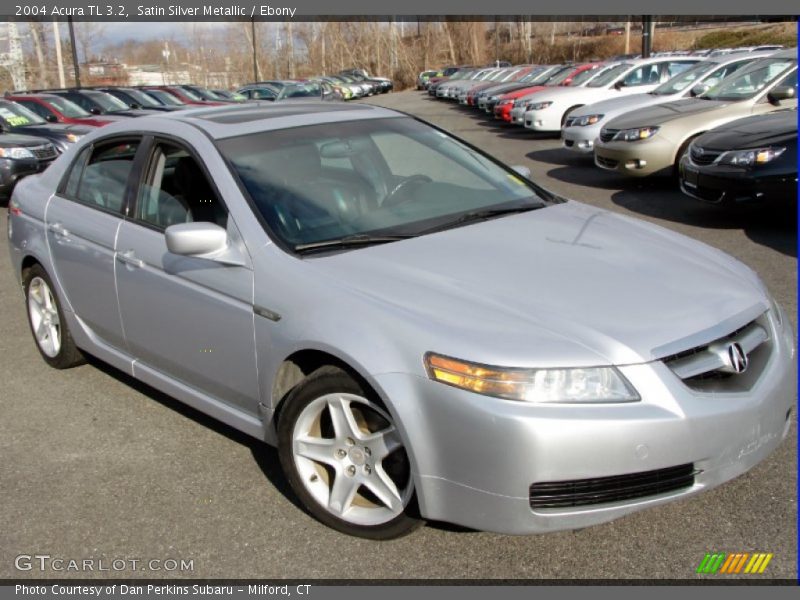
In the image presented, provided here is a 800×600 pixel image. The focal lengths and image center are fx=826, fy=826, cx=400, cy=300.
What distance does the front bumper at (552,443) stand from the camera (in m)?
2.61

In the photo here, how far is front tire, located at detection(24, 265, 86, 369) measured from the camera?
16.0 ft

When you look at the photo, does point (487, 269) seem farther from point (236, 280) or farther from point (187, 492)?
point (187, 492)

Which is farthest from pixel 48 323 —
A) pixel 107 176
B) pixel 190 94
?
pixel 190 94

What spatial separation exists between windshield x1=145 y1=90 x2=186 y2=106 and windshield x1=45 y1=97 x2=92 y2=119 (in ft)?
12.8

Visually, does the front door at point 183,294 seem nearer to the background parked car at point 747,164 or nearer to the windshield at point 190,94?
the background parked car at point 747,164

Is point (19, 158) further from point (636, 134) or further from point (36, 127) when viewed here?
point (636, 134)

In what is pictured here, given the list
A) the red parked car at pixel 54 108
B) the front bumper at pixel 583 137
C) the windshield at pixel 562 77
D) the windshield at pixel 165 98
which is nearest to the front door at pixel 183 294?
the front bumper at pixel 583 137

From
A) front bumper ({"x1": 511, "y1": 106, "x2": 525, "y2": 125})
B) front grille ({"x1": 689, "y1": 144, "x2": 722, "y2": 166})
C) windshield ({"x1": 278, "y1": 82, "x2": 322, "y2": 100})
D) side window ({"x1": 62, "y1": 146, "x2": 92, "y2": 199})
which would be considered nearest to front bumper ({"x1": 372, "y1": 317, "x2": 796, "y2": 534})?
side window ({"x1": 62, "y1": 146, "x2": 92, "y2": 199})

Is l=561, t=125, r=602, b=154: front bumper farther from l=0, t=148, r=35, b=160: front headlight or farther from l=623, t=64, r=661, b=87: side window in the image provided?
l=0, t=148, r=35, b=160: front headlight

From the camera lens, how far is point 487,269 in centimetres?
319

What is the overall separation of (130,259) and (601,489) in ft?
8.17

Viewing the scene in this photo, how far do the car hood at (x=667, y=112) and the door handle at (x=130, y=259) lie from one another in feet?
26.8

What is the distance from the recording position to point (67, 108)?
54.4 feet

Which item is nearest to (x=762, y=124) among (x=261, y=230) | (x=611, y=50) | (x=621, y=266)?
(x=621, y=266)
